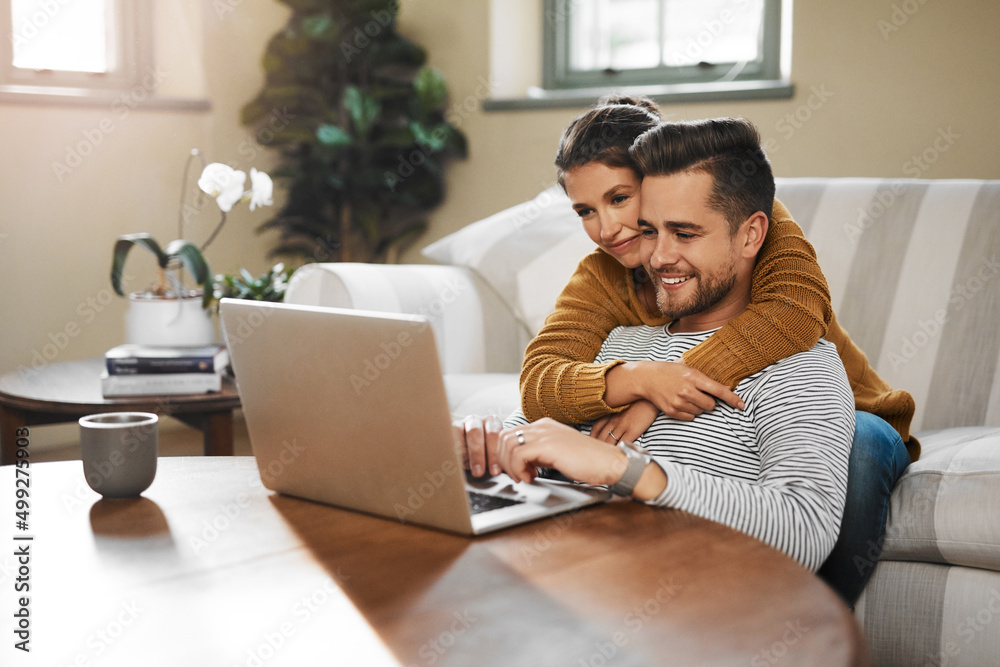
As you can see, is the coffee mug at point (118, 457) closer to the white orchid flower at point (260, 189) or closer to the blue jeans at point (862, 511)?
the blue jeans at point (862, 511)

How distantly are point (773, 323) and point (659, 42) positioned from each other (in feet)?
7.40

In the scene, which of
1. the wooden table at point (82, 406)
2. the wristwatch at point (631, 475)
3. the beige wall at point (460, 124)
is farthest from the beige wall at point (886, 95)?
the wristwatch at point (631, 475)

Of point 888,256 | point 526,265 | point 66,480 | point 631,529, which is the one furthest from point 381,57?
point 631,529

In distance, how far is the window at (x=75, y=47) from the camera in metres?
3.02

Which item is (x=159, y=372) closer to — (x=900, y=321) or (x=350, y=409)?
(x=350, y=409)

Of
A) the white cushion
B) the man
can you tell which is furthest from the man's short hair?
the white cushion

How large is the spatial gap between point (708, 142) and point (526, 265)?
3.50 feet

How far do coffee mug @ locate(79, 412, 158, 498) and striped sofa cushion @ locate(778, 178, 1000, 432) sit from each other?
148 centimetres

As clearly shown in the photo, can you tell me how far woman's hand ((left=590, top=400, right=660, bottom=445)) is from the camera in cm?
123

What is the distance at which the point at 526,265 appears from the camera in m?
2.27

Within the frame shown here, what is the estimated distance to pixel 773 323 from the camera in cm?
119

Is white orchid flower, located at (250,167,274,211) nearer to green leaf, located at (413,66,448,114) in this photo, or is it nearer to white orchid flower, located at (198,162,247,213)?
white orchid flower, located at (198,162,247,213)

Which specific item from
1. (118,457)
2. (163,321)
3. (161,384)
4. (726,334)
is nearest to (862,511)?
(726,334)

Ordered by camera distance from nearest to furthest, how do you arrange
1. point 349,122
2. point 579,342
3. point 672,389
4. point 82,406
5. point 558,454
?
1. point 558,454
2. point 672,389
3. point 579,342
4. point 82,406
5. point 349,122
